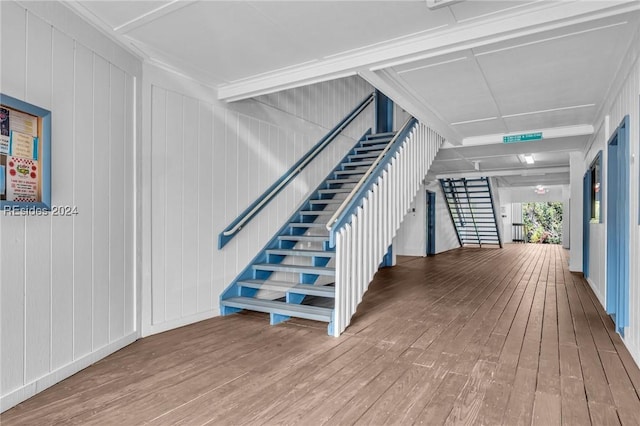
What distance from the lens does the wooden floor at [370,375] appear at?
215 centimetres

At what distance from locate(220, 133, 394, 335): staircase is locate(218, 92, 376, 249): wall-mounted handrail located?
525mm

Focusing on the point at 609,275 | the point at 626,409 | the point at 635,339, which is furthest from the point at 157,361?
the point at 609,275

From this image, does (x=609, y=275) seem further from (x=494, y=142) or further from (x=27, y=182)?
(x=27, y=182)

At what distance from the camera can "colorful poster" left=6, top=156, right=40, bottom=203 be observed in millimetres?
2219

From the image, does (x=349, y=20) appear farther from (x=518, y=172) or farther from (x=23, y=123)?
(x=518, y=172)

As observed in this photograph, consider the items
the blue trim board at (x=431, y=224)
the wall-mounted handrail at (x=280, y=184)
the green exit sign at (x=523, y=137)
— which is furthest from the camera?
the blue trim board at (x=431, y=224)

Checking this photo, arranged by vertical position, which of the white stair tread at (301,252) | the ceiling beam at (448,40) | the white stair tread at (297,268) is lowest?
the white stair tread at (297,268)

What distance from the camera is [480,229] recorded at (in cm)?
1509

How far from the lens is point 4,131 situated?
219 centimetres

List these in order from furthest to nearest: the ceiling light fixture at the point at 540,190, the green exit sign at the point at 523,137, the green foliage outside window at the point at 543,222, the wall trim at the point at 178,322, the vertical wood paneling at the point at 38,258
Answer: the green foliage outside window at the point at 543,222 → the ceiling light fixture at the point at 540,190 → the green exit sign at the point at 523,137 → the wall trim at the point at 178,322 → the vertical wood paneling at the point at 38,258

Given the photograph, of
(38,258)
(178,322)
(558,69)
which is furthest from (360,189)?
(38,258)

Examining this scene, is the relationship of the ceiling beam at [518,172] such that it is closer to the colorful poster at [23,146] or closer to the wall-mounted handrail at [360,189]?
the wall-mounted handrail at [360,189]

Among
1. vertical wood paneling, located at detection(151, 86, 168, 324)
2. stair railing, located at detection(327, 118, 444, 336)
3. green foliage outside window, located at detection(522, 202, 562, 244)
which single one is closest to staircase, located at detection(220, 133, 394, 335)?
stair railing, located at detection(327, 118, 444, 336)

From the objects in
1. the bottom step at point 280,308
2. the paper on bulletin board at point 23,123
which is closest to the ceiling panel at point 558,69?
the bottom step at point 280,308
